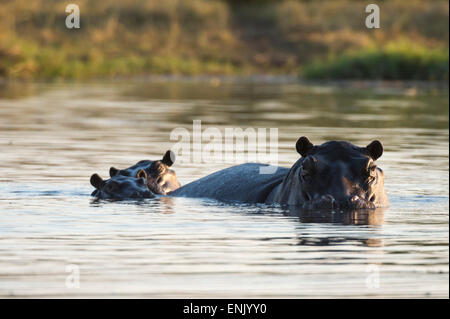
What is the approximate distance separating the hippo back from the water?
0.86 ft

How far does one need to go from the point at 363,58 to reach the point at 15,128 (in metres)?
20.1

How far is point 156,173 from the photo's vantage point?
1207cm

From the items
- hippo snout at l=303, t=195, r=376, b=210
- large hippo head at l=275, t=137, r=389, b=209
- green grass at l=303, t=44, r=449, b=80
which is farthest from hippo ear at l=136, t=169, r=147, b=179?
green grass at l=303, t=44, r=449, b=80

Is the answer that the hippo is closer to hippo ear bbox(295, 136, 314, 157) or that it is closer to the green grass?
hippo ear bbox(295, 136, 314, 157)

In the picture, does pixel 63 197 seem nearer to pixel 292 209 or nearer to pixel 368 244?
pixel 292 209

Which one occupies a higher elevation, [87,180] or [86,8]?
[86,8]

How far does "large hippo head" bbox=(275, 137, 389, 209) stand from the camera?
945cm

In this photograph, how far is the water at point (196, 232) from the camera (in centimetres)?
684

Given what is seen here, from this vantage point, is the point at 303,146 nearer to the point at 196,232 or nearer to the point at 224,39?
the point at 196,232

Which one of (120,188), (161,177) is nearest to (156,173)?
(161,177)

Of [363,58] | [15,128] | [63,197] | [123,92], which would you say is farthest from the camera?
[363,58]
